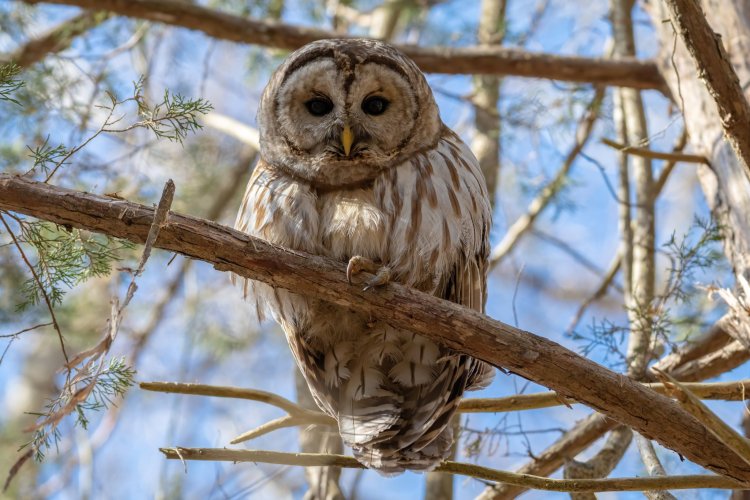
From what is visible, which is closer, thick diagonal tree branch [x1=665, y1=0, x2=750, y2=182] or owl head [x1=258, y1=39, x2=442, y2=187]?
thick diagonal tree branch [x1=665, y1=0, x2=750, y2=182]

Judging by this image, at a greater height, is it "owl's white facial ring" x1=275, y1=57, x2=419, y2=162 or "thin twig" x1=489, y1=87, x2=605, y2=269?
"thin twig" x1=489, y1=87, x2=605, y2=269

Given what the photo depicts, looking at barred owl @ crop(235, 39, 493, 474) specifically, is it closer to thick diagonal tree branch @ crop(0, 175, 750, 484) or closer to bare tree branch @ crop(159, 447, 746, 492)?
bare tree branch @ crop(159, 447, 746, 492)

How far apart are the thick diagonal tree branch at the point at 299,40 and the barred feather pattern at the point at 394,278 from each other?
5.33 ft

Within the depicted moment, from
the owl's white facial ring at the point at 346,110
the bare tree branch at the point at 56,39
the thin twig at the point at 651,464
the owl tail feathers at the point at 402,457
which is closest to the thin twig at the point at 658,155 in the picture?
the owl's white facial ring at the point at 346,110

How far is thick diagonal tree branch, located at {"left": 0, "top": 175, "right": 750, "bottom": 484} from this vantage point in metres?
2.54

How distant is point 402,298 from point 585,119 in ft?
10.5

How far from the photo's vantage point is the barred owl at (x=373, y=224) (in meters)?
3.24

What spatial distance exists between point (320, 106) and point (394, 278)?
2.79ft

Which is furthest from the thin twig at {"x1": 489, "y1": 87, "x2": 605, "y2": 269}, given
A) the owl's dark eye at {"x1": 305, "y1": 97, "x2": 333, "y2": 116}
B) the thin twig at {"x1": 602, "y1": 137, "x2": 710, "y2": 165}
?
the owl's dark eye at {"x1": 305, "y1": 97, "x2": 333, "y2": 116}

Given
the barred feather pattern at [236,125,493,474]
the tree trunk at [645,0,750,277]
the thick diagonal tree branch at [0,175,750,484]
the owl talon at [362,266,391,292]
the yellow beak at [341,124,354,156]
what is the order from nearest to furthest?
the thick diagonal tree branch at [0,175,750,484] < the owl talon at [362,266,391,292] < the barred feather pattern at [236,125,493,474] < the yellow beak at [341,124,354,156] < the tree trunk at [645,0,750,277]

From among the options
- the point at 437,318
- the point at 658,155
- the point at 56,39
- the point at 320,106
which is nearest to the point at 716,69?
the point at 658,155

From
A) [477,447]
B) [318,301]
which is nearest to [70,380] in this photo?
[318,301]

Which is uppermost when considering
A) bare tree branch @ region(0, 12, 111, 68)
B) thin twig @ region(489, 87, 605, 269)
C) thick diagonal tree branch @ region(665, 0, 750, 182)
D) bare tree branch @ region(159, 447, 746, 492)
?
bare tree branch @ region(0, 12, 111, 68)

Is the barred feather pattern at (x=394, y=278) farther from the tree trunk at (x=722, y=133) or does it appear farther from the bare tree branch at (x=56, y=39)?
the bare tree branch at (x=56, y=39)
